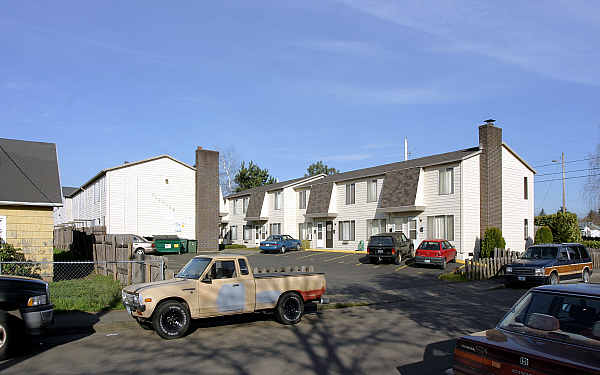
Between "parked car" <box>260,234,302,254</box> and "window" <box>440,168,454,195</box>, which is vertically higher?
"window" <box>440,168,454,195</box>

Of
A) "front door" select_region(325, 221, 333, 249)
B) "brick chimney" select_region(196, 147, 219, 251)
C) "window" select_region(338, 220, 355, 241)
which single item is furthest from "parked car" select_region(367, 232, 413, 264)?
"brick chimney" select_region(196, 147, 219, 251)

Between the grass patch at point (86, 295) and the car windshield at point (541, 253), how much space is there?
15.5 meters

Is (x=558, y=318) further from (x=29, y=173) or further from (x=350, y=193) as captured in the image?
(x=350, y=193)

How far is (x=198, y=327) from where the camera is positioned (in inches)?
438

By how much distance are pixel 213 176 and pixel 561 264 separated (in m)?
26.3

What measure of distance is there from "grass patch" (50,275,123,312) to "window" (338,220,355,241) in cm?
2299

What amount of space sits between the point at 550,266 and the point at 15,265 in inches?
751

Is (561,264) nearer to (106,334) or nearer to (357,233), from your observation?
(106,334)

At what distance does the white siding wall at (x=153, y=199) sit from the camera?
36.3m

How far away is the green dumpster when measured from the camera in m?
33.4

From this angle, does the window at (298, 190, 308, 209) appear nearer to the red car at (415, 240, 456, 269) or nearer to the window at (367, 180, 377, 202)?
the window at (367, 180, 377, 202)

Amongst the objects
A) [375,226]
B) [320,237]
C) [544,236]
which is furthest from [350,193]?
[544,236]

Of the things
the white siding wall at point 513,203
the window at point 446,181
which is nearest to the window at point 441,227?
the window at point 446,181

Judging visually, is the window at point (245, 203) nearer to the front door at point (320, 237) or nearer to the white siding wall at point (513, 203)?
the front door at point (320, 237)
